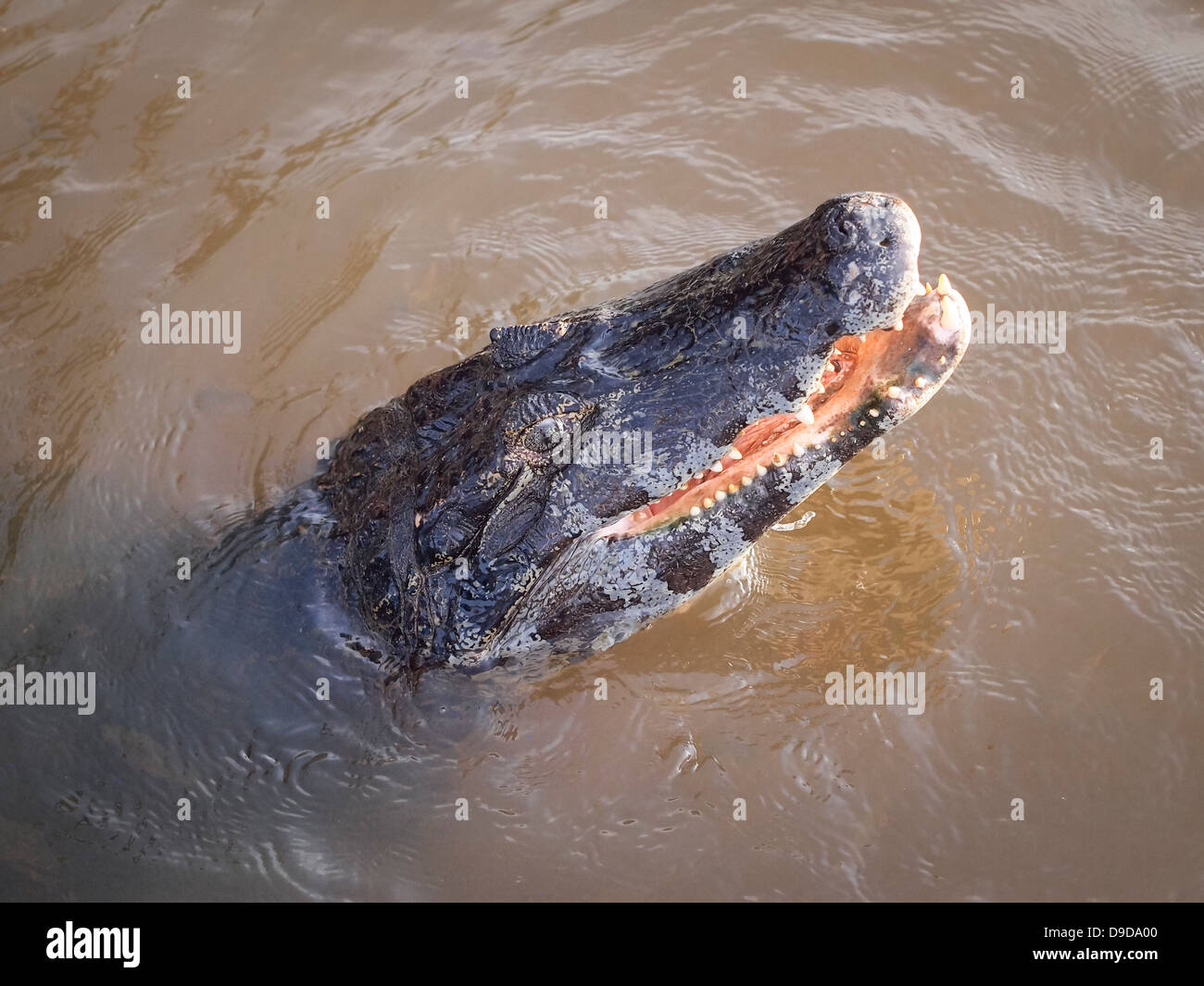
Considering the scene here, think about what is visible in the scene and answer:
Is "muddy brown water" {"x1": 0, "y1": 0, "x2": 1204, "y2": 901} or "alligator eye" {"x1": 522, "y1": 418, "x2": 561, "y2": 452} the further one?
"muddy brown water" {"x1": 0, "y1": 0, "x2": 1204, "y2": 901}

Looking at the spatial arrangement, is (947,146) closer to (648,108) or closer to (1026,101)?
(1026,101)

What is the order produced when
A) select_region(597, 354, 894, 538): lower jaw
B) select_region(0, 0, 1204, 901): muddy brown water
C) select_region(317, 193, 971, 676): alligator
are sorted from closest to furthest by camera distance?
select_region(317, 193, 971, 676): alligator
select_region(597, 354, 894, 538): lower jaw
select_region(0, 0, 1204, 901): muddy brown water

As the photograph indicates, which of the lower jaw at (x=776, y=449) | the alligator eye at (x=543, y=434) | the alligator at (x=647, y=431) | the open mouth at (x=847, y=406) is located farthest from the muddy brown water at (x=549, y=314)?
the alligator eye at (x=543, y=434)

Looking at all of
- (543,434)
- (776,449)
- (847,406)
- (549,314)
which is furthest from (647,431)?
(549,314)

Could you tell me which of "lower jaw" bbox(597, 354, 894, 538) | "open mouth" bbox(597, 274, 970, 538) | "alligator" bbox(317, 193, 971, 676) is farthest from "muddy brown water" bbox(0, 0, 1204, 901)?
"open mouth" bbox(597, 274, 970, 538)

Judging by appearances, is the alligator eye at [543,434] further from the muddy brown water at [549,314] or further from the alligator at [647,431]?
the muddy brown water at [549,314]

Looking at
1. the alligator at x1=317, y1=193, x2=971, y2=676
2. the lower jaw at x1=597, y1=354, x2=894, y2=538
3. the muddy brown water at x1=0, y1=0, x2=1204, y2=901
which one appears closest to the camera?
the alligator at x1=317, y1=193, x2=971, y2=676

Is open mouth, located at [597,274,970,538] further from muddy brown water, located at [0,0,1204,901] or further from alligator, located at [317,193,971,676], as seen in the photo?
muddy brown water, located at [0,0,1204,901]

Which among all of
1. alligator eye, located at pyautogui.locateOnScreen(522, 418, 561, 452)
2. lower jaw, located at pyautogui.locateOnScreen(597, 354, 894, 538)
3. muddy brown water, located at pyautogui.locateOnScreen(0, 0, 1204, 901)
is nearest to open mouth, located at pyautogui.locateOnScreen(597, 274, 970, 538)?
lower jaw, located at pyautogui.locateOnScreen(597, 354, 894, 538)
